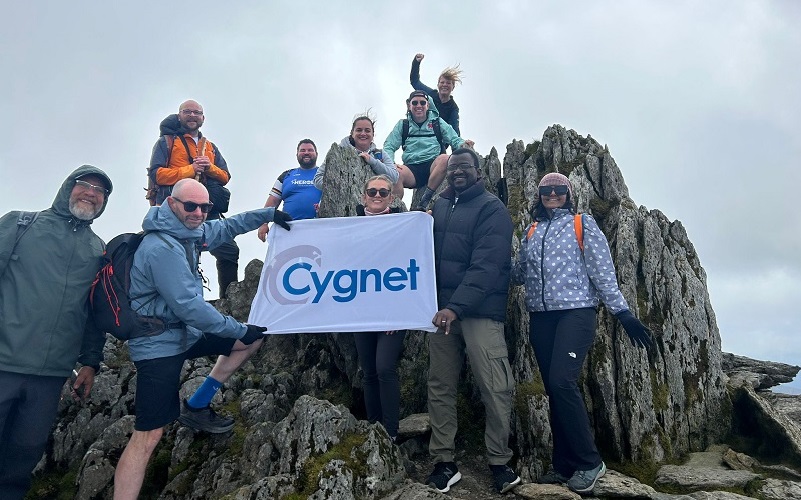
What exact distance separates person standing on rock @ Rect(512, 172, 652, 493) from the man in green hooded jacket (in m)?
7.65

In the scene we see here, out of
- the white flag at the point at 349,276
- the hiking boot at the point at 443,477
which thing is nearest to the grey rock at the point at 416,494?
the hiking boot at the point at 443,477

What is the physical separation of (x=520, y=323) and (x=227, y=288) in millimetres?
9757

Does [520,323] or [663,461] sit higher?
[520,323]

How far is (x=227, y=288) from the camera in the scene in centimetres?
1546

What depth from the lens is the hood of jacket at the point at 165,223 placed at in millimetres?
7367

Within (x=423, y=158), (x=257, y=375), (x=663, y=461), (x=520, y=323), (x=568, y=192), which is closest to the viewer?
(x=568, y=192)

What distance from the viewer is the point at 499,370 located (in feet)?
25.8

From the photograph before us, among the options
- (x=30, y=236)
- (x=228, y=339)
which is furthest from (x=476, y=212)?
(x=30, y=236)

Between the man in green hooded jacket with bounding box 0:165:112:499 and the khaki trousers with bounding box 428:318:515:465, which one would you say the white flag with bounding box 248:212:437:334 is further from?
the man in green hooded jacket with bounding box 0:165:112:499

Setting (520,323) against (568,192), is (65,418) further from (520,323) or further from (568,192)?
(568,192)

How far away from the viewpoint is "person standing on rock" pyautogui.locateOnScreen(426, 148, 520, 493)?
7.80 m

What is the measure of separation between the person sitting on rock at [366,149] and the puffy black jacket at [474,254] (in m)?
4.47

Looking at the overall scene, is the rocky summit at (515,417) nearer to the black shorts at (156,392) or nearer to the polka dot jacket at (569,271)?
the black shorts at (156,392)

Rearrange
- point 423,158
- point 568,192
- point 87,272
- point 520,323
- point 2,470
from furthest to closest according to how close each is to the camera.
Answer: point 423,158, point 520,323, point 568,192, point 87,272, point 2,470
